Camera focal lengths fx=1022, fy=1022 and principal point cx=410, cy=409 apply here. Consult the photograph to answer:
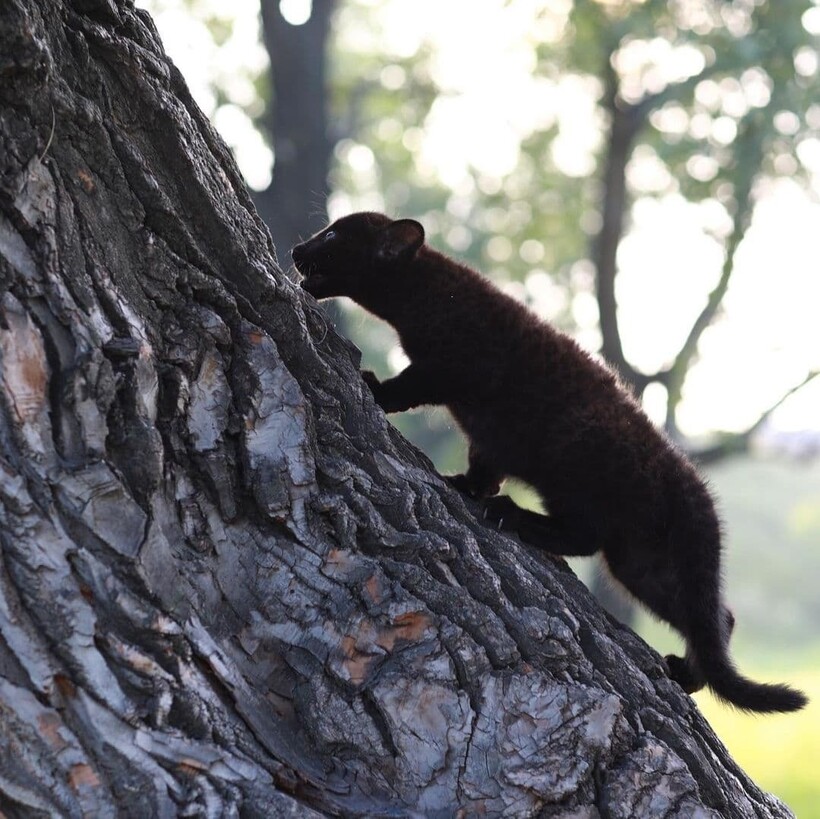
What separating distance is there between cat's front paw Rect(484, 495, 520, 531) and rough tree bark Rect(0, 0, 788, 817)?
0.39m

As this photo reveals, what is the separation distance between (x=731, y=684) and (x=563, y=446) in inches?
40.7

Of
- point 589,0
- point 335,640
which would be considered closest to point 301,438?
point 335,640

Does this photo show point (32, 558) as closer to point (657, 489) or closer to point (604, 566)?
point (657, 489)

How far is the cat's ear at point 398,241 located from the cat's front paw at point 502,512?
127 cm

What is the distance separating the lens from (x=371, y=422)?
306 cm

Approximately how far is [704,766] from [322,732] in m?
1.12

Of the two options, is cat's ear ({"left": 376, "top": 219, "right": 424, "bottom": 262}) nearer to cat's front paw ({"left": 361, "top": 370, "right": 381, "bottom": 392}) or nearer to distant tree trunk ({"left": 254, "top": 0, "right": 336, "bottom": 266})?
cat's front paw ({"left": 361, "top": 370, "right": 381, "bottom": 392})

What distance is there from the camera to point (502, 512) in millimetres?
3594

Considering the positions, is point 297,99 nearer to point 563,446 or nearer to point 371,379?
point 371,379

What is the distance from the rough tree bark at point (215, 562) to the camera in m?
2.21

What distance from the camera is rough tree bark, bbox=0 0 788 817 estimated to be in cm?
221

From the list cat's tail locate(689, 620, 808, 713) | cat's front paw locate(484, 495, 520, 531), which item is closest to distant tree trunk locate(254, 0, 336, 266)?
cat's front paw locate(484, 495, 520, 531)

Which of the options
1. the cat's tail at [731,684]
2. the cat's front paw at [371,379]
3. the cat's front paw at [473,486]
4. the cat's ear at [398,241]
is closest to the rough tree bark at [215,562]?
the cat's tail at [731,684]

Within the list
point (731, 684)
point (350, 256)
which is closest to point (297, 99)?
point (350, 256)
